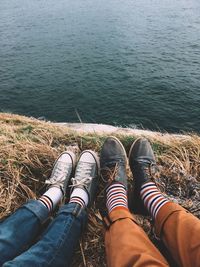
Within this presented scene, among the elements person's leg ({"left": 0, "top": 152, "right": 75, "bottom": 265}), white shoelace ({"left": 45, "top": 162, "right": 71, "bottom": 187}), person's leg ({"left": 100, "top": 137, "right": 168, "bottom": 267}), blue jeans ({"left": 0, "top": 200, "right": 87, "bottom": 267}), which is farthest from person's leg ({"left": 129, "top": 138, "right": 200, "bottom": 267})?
person's leg ({"left": 0, "top": 152, "right": 75, "bottom": 265})

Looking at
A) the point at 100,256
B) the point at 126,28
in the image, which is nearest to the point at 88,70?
the point at 126,28

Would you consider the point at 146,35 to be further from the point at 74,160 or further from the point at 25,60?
the point at 74,160

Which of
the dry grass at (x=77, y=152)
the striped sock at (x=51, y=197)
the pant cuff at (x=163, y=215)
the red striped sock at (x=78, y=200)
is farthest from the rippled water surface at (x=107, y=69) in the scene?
the pant cuff at (x=163, y=215)

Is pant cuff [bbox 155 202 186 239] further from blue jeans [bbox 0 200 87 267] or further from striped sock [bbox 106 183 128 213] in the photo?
blue jeans [bbox 0 200 87 267]

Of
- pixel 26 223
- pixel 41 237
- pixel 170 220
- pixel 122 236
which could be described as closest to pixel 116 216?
pixel 122 236

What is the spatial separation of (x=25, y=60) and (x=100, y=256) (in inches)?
911

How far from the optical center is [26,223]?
279cm

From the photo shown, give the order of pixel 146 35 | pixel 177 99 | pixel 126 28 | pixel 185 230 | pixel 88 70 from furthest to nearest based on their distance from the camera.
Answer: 1. pixel 126 28
2. pixel 146 35
3. pixel 88 70
4. pixel 177 99
5. pixel 185 230

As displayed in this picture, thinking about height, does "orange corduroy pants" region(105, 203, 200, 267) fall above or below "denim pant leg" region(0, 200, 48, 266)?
above

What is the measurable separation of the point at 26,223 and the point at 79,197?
0.68 meters

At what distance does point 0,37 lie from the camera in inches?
1198

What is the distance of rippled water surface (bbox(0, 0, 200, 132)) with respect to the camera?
16.4m

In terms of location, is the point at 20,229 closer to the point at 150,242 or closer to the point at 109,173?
the point at 150,242

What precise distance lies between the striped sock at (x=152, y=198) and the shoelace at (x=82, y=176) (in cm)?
69
